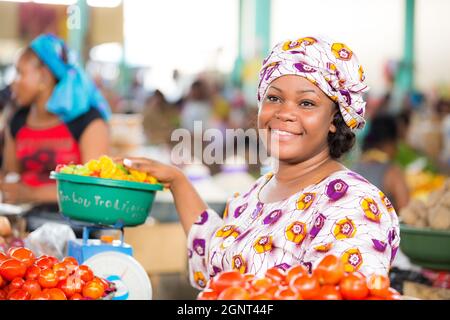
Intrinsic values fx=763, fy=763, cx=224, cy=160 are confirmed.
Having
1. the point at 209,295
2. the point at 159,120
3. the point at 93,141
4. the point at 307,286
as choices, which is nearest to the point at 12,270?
the point at 209,295

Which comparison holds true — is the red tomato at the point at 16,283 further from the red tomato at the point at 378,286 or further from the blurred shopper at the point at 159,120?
the blurred shopper at the point at 159,120

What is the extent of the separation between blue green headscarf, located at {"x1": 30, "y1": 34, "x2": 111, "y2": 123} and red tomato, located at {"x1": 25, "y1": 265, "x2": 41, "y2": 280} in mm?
2351

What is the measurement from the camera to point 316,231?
2.05 metres

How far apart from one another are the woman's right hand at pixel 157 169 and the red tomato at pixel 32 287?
76cm

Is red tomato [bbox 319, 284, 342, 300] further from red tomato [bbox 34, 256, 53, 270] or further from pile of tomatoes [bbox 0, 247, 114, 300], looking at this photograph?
red tomato [bbox 34, 256, 53, 270]

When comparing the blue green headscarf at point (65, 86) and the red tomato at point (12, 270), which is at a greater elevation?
the blue green headscarf at point (65, 86)

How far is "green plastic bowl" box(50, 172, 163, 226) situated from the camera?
8.42 ft

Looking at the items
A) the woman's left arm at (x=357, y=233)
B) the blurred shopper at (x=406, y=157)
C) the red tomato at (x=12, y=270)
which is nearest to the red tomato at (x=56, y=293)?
the red tomato at (x=12, y=270)

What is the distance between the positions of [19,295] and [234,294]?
0.58 meters

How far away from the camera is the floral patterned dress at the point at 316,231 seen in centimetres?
196
